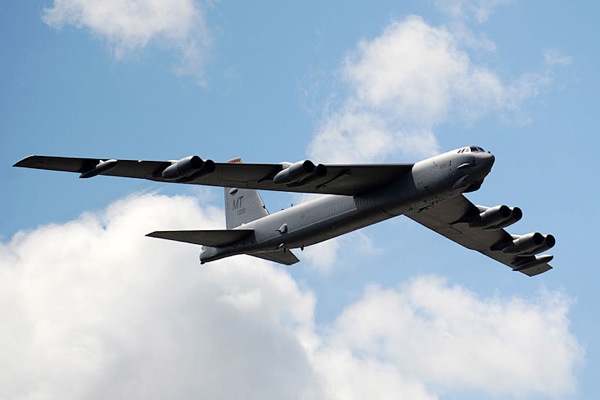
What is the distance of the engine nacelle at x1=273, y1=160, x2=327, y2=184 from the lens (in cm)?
4333

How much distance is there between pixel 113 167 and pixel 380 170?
11.2m

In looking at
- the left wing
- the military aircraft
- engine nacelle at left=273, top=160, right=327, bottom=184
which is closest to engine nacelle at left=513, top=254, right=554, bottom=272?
the left wing

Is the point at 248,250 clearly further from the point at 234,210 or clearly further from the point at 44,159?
the point at 44,159

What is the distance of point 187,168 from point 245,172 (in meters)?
3.54

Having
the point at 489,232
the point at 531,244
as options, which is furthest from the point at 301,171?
the point at 531,244

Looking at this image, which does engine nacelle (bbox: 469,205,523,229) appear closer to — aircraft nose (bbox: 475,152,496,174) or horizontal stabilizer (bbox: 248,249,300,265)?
aircraft nose (bbox: 475,152,496,174)

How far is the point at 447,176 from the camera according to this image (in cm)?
4438

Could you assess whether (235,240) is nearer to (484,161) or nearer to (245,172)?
(245,172)

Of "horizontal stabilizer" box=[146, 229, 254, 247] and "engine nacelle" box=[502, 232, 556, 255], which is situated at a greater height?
"engine nacelle" box=[502, 232, 556, 255]

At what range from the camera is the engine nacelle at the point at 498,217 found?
49.7 meters

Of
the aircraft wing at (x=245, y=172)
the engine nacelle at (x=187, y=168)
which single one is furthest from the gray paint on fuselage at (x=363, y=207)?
the engine nacelle at (x=187, y=168)

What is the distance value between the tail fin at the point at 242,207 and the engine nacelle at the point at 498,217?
11.1m

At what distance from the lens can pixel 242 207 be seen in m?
56.1

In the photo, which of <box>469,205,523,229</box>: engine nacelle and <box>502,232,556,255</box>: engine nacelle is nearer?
<box>469,205,523,229</box>: engine nacelle
